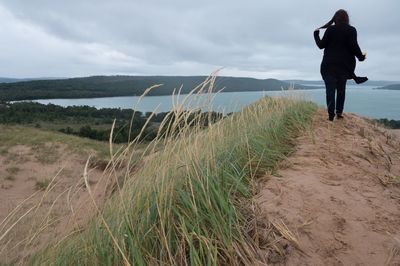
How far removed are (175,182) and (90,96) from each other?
5257 centimetres

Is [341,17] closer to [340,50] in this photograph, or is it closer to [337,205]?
[340,50]

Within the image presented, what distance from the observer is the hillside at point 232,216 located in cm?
200

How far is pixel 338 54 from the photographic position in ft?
18.7

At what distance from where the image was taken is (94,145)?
14633 mm

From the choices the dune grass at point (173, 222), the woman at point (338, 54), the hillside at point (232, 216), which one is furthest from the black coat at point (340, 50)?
the dune grass at point (173, 222)

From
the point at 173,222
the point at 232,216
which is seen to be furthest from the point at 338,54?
the point at 173,222

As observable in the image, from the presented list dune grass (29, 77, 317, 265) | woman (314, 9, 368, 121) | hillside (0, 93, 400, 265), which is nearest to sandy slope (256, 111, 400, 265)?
hillside (0, 93, 400, 265)

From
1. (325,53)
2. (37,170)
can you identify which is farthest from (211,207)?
(37,170)

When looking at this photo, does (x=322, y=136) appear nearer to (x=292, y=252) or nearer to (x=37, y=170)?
(x=292, y=252)

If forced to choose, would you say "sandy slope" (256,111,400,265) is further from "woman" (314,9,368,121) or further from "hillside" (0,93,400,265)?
"woman" (314,9,368,121)

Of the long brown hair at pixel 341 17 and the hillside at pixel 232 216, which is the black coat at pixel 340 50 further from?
the hillside at pixel 232 216

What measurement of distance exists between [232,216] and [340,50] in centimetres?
421

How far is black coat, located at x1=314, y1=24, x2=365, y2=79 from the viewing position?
18.4ft

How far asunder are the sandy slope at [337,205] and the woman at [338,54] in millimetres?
2017
